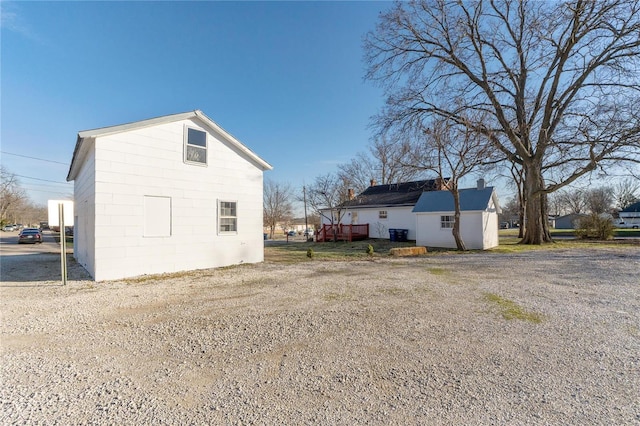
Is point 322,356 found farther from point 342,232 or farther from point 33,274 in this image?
point 342,232

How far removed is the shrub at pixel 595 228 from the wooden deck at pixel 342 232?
16718 mm

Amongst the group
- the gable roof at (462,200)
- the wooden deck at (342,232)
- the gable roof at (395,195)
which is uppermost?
the gable roof at (395,195)

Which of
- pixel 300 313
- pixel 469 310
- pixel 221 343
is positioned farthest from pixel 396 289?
pixel 221 343

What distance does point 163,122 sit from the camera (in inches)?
365

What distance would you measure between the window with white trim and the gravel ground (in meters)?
11.0

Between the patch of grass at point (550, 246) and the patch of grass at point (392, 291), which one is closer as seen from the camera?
the patch of grass at point (392, 291)

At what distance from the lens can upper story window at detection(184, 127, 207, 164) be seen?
9.90 m

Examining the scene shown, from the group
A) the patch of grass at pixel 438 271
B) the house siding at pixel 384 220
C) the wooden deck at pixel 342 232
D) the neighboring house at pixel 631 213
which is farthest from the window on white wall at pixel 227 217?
the neighboring house at pixel 631 213

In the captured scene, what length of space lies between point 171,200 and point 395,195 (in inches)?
775

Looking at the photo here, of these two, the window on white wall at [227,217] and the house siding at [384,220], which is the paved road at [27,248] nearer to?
the window on white wall at [227,217]

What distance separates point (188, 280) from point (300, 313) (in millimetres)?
4600

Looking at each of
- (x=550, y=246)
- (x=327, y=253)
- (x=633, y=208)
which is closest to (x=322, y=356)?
(x=327, y=253)

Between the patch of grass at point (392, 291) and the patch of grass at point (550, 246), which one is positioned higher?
the patch of grass at point (392, 291)

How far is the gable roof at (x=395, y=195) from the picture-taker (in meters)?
23.7
